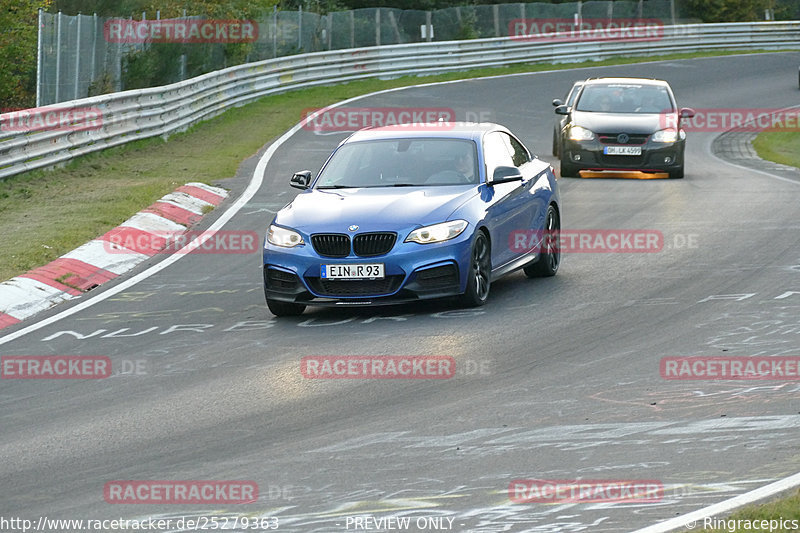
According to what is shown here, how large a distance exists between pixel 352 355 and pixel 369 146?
3.57m

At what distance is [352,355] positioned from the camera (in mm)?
10469

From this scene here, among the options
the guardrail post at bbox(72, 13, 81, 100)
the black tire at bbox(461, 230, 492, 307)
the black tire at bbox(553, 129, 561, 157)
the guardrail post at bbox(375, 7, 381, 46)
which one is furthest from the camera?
the guardrail post at bbox(375, 7, 381, 46)

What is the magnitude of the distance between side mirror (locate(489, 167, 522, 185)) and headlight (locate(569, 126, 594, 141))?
10214 mm

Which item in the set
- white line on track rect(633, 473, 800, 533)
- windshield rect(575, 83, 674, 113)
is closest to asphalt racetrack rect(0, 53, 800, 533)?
white line on track rect(633, 473, 800, 533)

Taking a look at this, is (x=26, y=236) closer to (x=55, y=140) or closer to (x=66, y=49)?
(x=55, y=140)

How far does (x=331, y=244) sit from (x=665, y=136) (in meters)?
12.1

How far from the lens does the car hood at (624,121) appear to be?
22859 mm

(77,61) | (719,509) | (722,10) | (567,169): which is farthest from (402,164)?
(722,10)

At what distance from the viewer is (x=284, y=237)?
12195 millimetres

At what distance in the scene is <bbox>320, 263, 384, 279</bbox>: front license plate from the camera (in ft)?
38.7

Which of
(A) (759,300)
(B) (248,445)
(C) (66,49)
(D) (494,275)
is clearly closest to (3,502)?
(B) (248,445)

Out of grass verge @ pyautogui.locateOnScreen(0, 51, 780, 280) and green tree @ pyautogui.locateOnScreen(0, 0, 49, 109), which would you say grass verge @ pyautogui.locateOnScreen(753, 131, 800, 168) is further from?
green tree @ pyautogui.locateOnScreen(0, 0, 49, 109)

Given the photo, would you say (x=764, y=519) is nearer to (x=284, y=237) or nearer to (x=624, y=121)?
(x=284, y=237)

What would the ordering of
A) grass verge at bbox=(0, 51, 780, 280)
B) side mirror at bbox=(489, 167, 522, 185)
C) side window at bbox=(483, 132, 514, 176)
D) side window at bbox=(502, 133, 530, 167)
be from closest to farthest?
side mirror at bbox=(489, 167, 522, 185)
side window at bbox=(483, 132, 514, 176)
side window at bbox=(502, 133, 530, 167)
grass verge at bbox=(0, 51, 780, 280)
